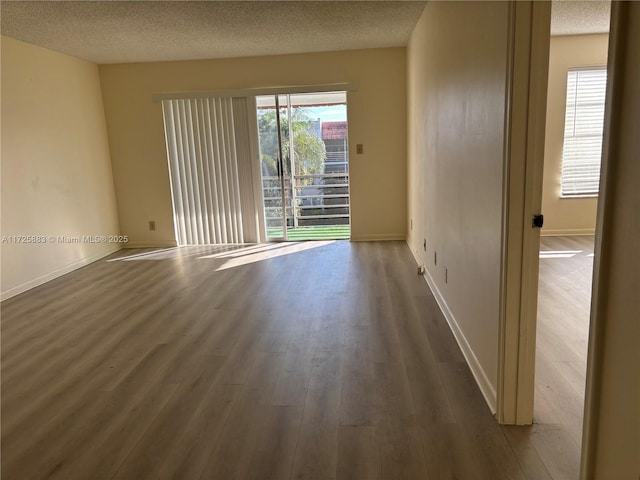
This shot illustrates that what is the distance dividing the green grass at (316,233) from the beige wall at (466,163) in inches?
86.9

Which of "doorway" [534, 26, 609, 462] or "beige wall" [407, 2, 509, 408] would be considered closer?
"beige wall" [407, 2, 509, 408]

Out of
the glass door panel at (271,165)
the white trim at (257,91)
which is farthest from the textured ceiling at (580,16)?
the glass door panel at (271,165)

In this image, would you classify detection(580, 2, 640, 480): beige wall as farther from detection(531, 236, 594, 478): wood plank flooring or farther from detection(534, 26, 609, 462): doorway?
detection(534, 26, 609, 462): doorway

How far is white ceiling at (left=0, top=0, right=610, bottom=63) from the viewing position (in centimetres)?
335

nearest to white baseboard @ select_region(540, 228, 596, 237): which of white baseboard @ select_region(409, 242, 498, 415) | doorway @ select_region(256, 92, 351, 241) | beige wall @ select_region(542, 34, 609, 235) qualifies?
beige wall @ select_region(542, 34, 609, 235)

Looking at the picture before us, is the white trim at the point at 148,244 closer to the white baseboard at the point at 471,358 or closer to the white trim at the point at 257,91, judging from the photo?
the white trim at the point at 257,91

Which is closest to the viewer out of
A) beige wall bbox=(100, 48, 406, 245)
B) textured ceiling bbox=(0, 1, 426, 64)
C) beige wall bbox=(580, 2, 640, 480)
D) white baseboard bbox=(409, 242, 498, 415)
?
beige wall bbox=(580, 2, 640, 480)

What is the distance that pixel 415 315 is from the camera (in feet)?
Result: 9.98

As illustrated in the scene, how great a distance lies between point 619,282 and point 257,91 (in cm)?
492

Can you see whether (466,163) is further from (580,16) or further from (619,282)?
(580,16)

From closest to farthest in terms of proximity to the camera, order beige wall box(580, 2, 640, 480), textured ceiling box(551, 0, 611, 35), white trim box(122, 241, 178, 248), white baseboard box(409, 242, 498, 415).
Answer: beige wall box(580, 2, 640, 480)
white baseboard box(409, 242, 498, 415)
textured ceiling box(551, 0, 611, 35)
white trim box(122, 241, 178, 248)

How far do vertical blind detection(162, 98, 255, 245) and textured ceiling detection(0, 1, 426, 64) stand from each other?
0.69m

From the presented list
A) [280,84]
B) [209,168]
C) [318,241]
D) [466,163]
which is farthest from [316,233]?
[466,163]

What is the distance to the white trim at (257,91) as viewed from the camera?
522 cm
